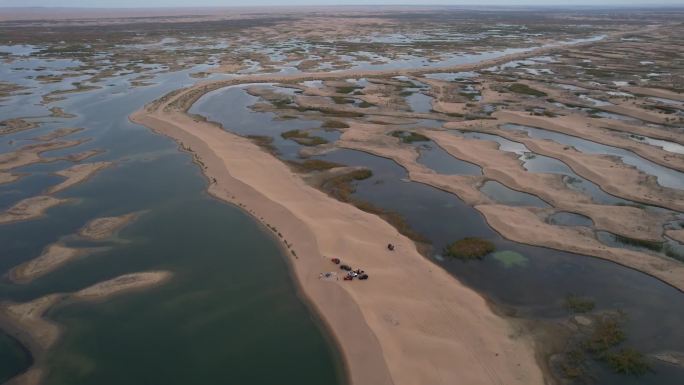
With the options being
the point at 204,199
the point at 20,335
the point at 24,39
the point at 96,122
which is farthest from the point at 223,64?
the point at 24,39

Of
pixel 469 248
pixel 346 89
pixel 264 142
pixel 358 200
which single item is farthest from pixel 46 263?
pixel 346 89

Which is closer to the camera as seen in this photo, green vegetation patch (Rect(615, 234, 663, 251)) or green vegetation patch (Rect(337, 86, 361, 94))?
green vegetation patch (Rect(615, 234, 663, 251))

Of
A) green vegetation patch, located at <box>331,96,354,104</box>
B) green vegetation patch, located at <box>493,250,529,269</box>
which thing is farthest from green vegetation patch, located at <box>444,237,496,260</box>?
green vegetation patch, located at <box>331,96,354,104</box>

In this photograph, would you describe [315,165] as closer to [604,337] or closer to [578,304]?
[578,304]

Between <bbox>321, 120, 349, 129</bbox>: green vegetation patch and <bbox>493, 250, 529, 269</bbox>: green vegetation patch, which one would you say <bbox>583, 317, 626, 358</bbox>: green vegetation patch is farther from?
<bbox>321, 120, 349, 129</bbox>: green vegetation patch

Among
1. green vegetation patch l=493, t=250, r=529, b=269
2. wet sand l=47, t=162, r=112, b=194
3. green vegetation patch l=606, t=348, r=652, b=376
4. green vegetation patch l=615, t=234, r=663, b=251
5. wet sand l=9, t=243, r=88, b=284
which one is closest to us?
green vegetation patch l=606, t=348, r=652, b=376

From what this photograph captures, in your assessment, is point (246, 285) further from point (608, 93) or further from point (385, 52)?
point (385, 52)
